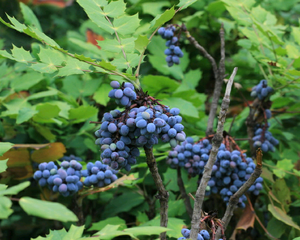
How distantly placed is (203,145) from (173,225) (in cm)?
26

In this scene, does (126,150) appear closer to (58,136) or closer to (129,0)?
(58,136)

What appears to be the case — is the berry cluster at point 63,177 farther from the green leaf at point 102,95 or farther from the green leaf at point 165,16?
the green leaf at point 165,16

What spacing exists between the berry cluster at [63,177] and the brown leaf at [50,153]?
155 millimetres

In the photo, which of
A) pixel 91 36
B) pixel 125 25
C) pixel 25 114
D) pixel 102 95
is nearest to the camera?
pixel 125 25

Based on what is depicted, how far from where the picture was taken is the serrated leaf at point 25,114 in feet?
3.76

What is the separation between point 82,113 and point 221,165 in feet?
1.85

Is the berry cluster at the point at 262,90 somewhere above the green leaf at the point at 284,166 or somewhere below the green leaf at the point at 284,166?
above

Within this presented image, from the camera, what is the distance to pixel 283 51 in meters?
1.18

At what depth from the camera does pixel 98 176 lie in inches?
39.2

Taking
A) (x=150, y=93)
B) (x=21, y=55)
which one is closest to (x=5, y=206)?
(x=21, y=55)

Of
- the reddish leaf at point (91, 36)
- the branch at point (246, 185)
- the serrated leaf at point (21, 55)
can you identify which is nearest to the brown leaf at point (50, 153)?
the serrated leaf at point (21, 55)

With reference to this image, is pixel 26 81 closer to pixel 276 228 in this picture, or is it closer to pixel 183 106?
pixel 183 106

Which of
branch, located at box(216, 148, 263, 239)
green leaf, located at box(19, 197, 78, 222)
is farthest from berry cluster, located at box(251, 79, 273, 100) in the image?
green leaf, located at box(19, 197, 78, 222)

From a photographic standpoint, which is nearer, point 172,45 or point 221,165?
point 221,165
